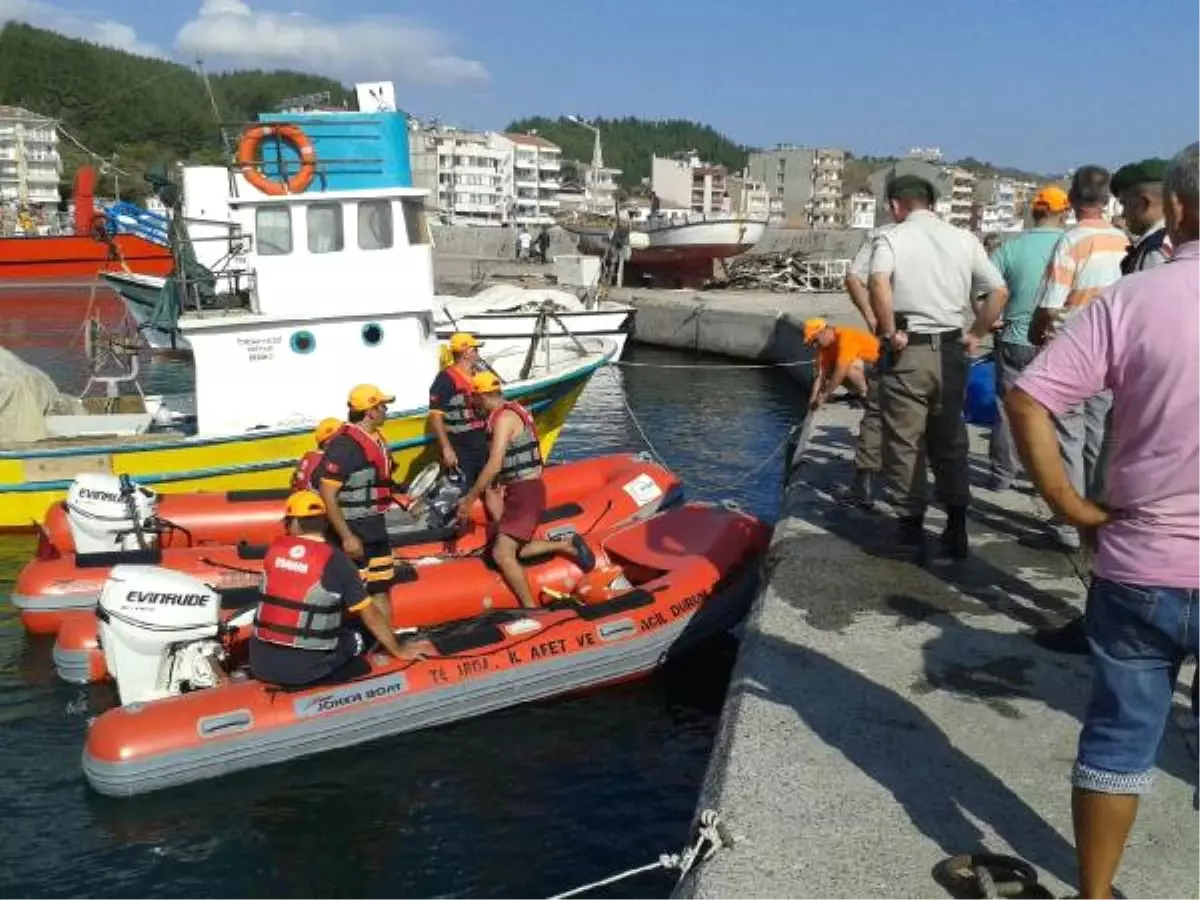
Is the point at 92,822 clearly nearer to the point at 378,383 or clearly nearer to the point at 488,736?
the point at 488,736

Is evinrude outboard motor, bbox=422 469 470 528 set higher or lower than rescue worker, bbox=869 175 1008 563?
lower

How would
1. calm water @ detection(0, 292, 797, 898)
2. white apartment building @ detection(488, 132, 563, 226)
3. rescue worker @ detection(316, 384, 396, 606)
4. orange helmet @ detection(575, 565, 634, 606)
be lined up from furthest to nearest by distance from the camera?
white apartment building @ detection(488, 132, 563, 226)
orange helmet @ detection(575, 565, 634, 606)
rescue worker @ detection(316, 384, 396, 606)
calm water @ detection(0, 292, 797, 898)

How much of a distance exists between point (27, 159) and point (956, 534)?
103 metres

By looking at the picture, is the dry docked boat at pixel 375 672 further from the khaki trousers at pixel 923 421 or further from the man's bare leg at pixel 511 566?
the khaki trousers at pixel 923 421

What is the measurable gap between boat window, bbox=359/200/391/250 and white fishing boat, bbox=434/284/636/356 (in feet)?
30.3

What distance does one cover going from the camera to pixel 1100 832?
262 cm

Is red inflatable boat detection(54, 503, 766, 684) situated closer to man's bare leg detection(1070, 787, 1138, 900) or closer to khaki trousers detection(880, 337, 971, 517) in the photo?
khaki trousers detection(880, 337, 971, 517)

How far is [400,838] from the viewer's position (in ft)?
18.2

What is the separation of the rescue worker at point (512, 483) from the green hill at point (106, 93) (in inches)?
3689

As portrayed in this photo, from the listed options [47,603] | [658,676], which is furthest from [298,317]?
[658,676]

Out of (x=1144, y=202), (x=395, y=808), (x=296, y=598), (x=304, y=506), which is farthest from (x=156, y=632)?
(x=1144, y=202)

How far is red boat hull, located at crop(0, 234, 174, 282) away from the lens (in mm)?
43625

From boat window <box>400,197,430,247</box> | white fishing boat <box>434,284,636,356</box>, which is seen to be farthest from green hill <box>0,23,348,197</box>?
boat window <box>400,197,430,247</box>

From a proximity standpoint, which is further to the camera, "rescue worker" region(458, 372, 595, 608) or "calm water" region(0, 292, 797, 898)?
"rescue worker" region(458, 372, 595, 608)
